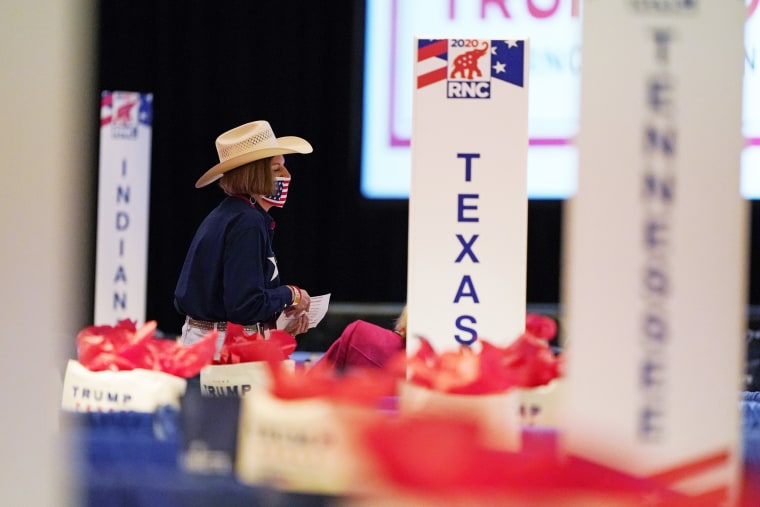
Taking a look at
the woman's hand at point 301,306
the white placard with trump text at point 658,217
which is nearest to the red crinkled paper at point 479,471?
the white placard with trump text at point 658,217

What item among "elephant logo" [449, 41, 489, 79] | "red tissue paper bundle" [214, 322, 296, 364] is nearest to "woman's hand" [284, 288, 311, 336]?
"red tissue paper bundle" [214, 322, 296, 364]

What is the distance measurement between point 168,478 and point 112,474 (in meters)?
0.07

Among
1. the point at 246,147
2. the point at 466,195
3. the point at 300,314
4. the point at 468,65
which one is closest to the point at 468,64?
the point at 468,65

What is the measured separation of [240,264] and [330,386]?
162cm

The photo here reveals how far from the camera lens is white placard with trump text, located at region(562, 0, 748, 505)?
0.95 metres

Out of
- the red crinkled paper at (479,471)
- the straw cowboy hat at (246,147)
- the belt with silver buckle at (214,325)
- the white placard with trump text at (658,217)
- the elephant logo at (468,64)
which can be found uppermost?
the elephant logo at (468,64)

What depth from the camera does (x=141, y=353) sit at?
181cm

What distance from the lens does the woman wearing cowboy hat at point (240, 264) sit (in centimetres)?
277

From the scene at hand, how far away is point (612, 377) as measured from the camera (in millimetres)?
959

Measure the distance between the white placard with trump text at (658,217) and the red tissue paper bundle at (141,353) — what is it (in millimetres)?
963

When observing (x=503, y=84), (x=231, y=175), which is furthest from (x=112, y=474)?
(x=231, y=175)

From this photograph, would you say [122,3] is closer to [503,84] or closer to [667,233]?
[503,84]

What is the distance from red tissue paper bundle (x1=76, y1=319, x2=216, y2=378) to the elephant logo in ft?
1.98

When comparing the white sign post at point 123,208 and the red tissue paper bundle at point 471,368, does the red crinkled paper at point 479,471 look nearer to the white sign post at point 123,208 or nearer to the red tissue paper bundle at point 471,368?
the red tissue paper bundle at point 471,368
